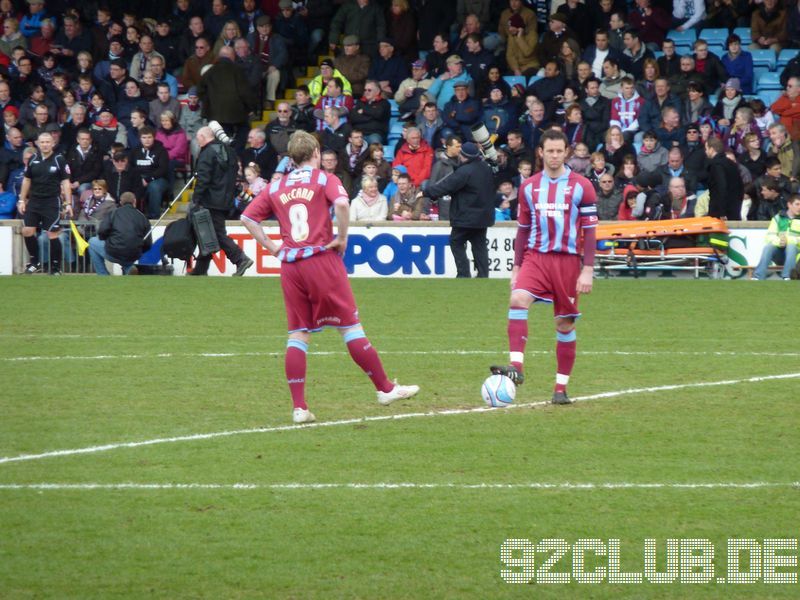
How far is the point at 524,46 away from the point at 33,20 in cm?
1055

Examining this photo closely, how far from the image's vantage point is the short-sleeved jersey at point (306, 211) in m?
9.33

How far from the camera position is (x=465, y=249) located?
66.3 ft

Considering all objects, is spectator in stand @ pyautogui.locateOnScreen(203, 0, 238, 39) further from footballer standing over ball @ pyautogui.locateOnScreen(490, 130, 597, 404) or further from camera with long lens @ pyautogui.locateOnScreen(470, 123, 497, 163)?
footballer standing over ball @ pyautogui.locateOnScreen(490, 130, 597, 404)

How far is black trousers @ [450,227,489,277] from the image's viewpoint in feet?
65.6

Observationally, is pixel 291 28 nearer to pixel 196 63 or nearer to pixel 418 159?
pixel 196 63

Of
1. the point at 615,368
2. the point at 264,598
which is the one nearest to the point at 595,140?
the point at 615,368

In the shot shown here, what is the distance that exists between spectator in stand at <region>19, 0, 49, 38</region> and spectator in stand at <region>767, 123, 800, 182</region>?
50.2ft

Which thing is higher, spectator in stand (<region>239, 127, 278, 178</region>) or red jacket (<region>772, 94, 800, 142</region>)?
red jacket (<region>772, 94, 800, 142</region>)

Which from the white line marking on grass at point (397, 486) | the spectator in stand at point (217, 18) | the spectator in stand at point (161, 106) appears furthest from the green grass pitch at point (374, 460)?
the spectator in stand at point (217, 18)

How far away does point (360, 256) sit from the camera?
73.0 ft

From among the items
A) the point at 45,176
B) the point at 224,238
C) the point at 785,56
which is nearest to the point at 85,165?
the point at 45,176

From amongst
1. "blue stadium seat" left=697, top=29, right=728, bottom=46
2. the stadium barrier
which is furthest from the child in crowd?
"blue stadium seat" left=697, top=29, right=728, bottom=46

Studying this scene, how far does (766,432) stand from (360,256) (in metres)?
13.6

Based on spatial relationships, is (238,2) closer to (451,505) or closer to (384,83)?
(384,83)
